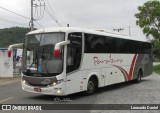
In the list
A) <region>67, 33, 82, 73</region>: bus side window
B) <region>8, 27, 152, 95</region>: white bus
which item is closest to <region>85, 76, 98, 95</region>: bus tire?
<region>8, 27, 152, 95</region>: white bus

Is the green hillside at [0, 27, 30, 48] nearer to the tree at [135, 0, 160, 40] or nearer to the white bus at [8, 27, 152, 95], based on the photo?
the tree at [135, 0, 160, 40]

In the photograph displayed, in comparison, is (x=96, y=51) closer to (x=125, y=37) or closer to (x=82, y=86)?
(x=82, y=86)

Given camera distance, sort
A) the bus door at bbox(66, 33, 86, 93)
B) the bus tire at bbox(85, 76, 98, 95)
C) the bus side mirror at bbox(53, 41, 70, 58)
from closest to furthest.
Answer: the bus side mirror at bbox(53, 41, 70, 58), the bus door at bbox(66, 33, 86, 93), the bus tire at bbox(85, 76, 98, 95)

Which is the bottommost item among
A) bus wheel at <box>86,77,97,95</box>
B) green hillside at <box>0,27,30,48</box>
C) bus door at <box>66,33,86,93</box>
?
bus wheel at <box>86,77,97,95</box>

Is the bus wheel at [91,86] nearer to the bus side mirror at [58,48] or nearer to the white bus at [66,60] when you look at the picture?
the white bus at [66,60]

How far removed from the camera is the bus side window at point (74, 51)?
48.7 ft

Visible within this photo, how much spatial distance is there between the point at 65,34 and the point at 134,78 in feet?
32.6

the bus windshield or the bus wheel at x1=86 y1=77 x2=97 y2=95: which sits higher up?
the bus windshield

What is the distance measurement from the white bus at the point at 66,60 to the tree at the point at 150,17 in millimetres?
34680

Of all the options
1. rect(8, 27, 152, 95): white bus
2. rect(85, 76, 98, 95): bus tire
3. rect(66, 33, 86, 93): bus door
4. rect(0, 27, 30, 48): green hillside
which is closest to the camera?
rect(8, 27, 152, 95): white bus

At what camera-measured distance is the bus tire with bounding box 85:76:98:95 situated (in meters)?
16.6

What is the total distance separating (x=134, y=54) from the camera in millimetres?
23266

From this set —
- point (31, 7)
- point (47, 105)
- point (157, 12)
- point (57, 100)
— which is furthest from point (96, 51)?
point (157, 12)

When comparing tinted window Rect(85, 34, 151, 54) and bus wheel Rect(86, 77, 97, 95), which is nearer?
bus wheel Rect(86, 77, 97, 95)
